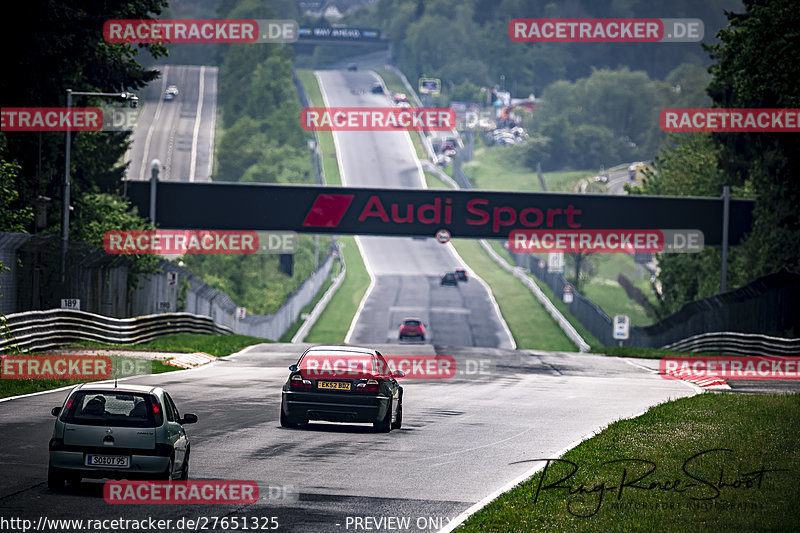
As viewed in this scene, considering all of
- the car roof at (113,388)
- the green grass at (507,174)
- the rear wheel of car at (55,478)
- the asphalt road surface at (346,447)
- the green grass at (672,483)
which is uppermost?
the green grass at (507,174)

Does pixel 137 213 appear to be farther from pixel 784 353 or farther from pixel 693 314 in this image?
pixel 784 353

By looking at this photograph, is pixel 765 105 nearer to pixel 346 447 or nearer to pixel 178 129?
pixel 346 447

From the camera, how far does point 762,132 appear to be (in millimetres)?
53531

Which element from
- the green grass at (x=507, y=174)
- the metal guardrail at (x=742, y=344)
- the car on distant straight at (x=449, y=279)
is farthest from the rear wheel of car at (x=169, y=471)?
the green grass at (x=507, y=174)

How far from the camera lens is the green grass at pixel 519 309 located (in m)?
74.4

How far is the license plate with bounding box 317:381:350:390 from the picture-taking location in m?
19.6

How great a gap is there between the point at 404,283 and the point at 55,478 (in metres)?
89.4

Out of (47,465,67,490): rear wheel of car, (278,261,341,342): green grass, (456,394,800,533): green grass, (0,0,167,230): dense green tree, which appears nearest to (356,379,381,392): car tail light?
(456,394,800,533): green grass

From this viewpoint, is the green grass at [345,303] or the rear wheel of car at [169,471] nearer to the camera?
the rear wheel of car at [169,471]

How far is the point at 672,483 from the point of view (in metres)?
14.8

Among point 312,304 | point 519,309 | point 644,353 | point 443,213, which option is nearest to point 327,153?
point 312,304

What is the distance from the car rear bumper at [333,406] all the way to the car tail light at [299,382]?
10 cm

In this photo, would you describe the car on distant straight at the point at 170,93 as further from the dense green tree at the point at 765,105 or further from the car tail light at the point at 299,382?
the car tail light at the point at 299,382

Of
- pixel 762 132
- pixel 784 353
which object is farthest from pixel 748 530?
pixel 762 132
